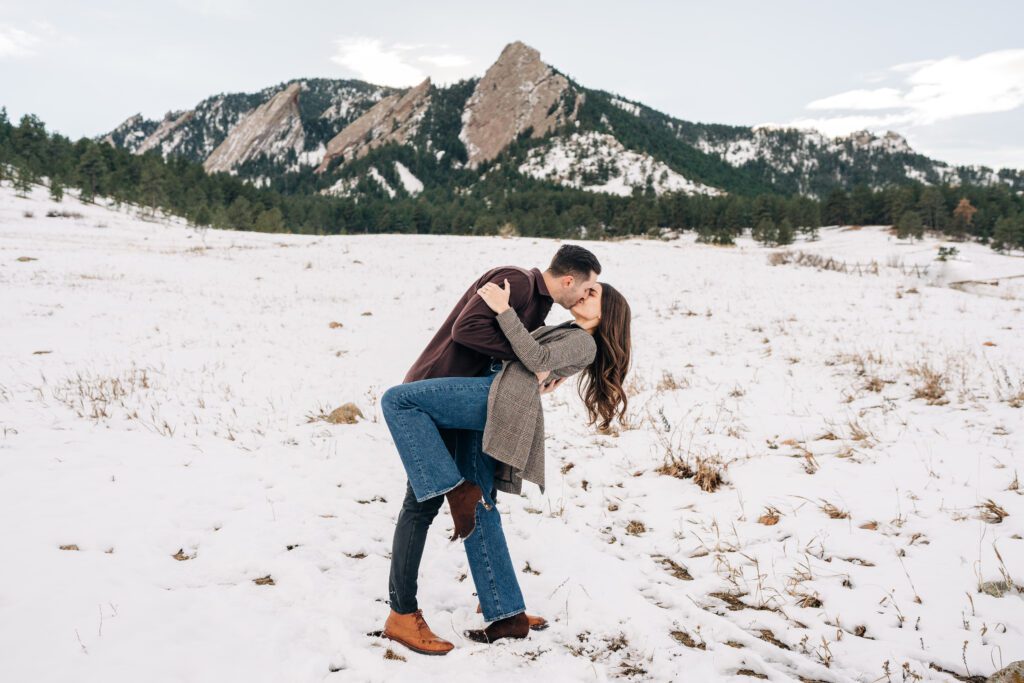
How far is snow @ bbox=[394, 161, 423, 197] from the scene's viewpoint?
565 feet

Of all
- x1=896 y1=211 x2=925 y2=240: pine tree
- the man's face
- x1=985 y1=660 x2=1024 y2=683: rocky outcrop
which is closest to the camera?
x1=985 y1=660 x2=1024 y2=683: rocky outcrop

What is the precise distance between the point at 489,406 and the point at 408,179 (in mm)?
184023

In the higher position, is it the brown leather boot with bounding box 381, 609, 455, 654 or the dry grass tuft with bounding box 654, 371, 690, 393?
the dry grass tuft with bounding box 654, 371, 690, 393

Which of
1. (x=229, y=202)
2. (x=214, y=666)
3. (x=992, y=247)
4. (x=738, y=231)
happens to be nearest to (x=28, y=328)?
(x=214, y=666)

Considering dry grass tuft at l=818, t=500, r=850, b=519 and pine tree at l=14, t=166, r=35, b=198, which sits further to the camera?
pine tree at l=14, t=166, r=35, b=198

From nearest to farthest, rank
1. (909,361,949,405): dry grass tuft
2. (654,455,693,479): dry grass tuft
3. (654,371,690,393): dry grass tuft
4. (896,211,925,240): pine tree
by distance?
1. (654,455,693,479): dry grass tuft
2. (909,361,949,405): dry grass tuft
3. (654,371,690,393): dry grass tuft
4. (896,211,925,240): pine tree

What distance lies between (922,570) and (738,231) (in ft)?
288

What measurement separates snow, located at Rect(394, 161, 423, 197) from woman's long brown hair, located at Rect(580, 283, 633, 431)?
17693cm

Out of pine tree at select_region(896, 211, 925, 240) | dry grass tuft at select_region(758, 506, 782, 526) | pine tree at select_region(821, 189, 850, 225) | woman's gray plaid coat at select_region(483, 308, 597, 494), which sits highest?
pine tree at select_region(821, 189, 850, 225)

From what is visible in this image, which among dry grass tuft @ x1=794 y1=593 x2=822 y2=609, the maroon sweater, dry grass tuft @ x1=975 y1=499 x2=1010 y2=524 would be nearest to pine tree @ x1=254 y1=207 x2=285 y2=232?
the maroon sweater

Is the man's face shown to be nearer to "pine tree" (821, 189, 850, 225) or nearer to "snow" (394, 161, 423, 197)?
"pine tree" (821, 189, 850, 225)

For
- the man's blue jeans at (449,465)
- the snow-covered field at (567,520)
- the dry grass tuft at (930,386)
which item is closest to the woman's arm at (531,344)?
the man's blue jeans at (449,465)

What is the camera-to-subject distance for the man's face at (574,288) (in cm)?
311

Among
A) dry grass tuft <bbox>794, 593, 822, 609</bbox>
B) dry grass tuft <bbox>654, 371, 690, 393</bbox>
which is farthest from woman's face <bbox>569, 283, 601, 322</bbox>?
dry grass tuft <bbox>654, 371, 690, 393</bbox>
